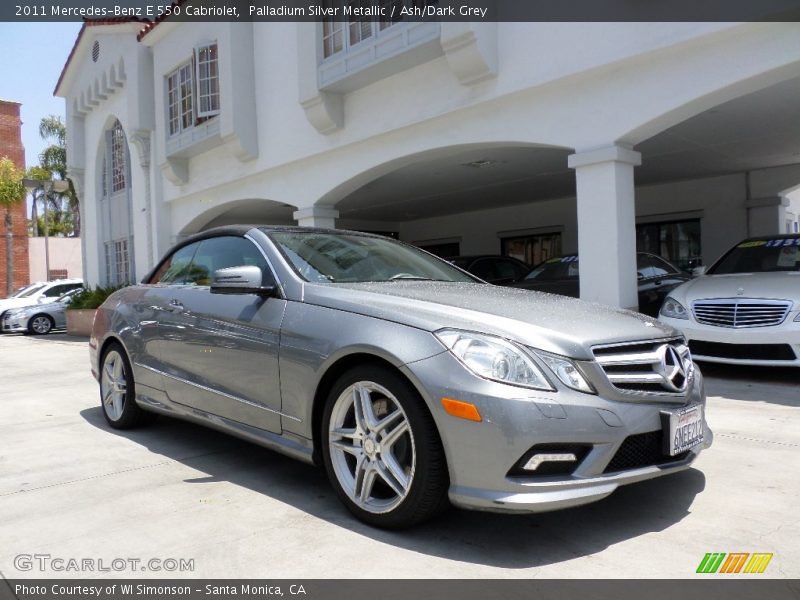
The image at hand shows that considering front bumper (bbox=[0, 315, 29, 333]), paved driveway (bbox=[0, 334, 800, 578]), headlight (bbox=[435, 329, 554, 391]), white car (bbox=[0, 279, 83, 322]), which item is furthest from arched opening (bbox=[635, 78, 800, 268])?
white car (bbox=[0, 279, 83, 322])

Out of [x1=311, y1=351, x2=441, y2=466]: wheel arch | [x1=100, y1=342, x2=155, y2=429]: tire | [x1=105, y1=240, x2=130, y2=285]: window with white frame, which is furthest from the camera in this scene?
[x1=105, y1=240, x2=130, y2=285]: window with white frame

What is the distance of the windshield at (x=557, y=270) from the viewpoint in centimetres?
990

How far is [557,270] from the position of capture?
10.1 m

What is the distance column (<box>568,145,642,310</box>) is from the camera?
24.8ft

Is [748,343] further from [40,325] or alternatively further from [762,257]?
[40,325]

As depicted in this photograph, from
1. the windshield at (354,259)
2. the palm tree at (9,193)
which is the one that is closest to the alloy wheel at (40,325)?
the palm tree at (9,193)

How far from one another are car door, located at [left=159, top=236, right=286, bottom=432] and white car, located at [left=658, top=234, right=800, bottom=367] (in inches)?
183

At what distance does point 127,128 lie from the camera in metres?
16.3

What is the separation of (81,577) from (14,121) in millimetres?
37838

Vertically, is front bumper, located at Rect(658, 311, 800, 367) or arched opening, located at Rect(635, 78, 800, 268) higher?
arched opening, located at Rect(635, 78, 800, 268)

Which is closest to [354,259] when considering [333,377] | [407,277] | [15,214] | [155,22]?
[407,277]

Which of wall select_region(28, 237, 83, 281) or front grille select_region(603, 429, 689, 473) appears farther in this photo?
wall select_region(28, 237, 83, 281)

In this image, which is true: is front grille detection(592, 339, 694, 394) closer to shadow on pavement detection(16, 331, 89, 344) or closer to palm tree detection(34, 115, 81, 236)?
shadow on pavement detection(16, 331, 89, 344)

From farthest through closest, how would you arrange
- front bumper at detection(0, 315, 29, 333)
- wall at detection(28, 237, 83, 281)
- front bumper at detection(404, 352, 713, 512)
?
wall at detection(28, 237, 83, 281), front bumper at detection(0, 315, 29, 333), front bumper at detection(404, 352, 713, 512)
